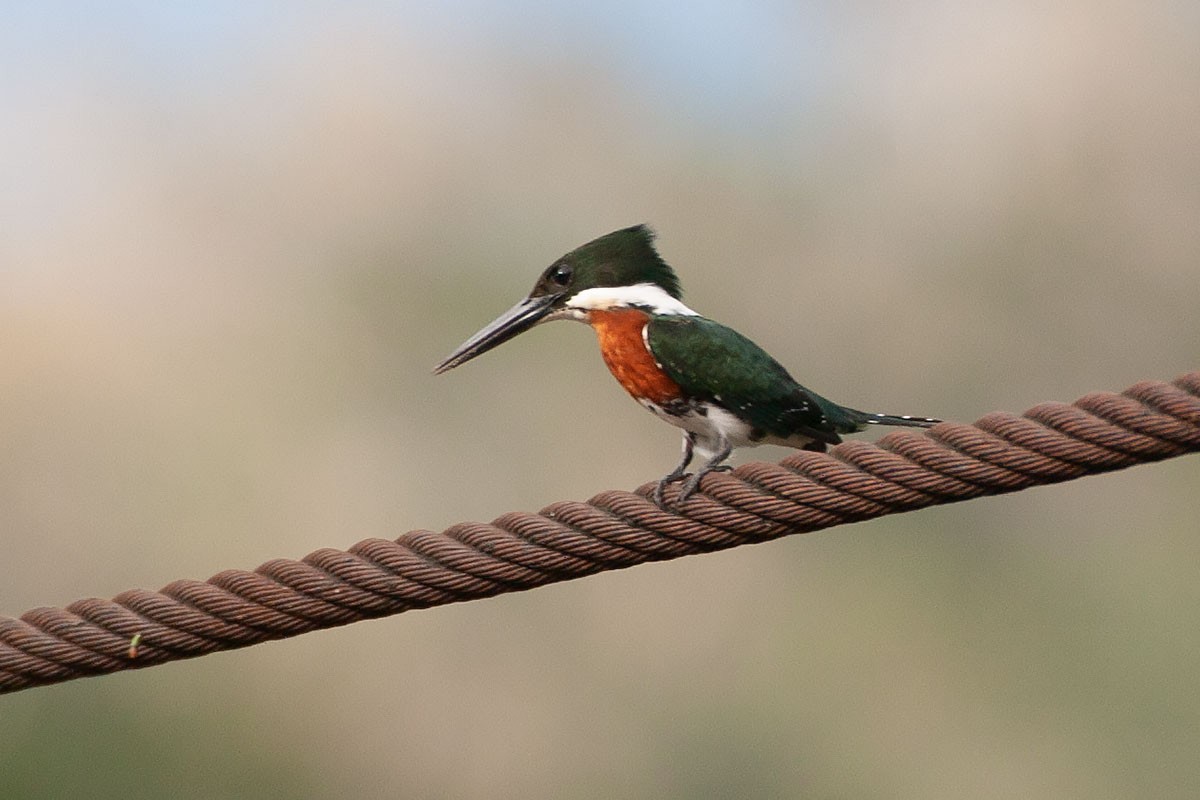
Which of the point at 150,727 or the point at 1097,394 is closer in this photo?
the point at 1097,394

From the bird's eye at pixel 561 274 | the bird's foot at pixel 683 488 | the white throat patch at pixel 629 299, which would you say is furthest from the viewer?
the bird's eye at pixel 561 274

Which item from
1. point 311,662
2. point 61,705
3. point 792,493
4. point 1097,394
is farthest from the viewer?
point 311,662

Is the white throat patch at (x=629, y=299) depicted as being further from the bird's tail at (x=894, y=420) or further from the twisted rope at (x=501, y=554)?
the twisted rope at (x=501, y=554)

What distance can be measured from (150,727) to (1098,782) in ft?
27.6

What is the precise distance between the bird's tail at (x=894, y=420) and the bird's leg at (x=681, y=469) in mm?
348

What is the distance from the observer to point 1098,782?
15.1 meters

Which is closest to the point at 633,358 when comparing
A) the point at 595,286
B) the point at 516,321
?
the point at 595,286

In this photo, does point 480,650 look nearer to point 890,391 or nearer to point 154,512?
point 154,512

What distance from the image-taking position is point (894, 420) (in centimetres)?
328

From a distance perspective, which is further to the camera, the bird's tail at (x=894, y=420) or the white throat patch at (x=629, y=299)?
the white throat patch at (x=629, y=299)

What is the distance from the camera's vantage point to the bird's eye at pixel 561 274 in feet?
12.8

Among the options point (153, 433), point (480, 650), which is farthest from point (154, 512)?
point (480, 650)

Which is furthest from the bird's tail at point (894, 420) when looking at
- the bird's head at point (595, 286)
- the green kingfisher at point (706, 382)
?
the bird's head at point (595, 286)

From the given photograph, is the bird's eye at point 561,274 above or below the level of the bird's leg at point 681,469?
above
